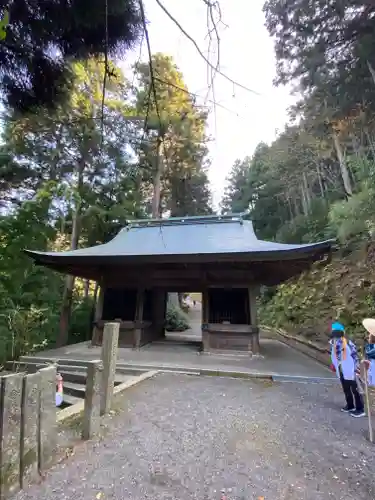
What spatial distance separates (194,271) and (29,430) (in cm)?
513

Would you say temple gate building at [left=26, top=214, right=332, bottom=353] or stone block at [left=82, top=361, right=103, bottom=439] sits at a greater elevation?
temple gate building at [left=26, top=214, right=332, bottom=353]

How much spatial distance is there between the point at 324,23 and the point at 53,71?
643cm

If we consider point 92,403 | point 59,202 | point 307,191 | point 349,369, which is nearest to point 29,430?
point 92,403

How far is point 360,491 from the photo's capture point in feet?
5.69

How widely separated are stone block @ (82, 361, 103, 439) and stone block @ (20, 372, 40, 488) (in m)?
0.60

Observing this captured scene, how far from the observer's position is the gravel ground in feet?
5.63

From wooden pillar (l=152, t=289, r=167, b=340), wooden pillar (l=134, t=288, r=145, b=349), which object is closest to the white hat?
wooden pillar (l=134, t=288, r=145, b=349)

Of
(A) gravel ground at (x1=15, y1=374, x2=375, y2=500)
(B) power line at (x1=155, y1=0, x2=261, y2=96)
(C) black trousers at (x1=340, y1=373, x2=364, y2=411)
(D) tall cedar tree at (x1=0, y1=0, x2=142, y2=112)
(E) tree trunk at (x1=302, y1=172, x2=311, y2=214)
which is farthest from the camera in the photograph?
(E) tree trunk at (x1=302, y1=172, x2=311, y2=214)

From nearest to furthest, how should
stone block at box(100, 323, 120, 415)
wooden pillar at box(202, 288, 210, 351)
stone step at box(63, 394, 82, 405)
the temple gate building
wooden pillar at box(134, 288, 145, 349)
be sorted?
stone block at box(100, 323, 120, 415) → stone step at box(63, 394, 82, 405) → the temple gate building → wooden pillar at box(202, 288, 210, 351) → wooden pillar at box(134, 288, 145, 349)

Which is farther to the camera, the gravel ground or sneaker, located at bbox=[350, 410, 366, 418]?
sneaker, located at bbox=[350, 410, 366, 418]

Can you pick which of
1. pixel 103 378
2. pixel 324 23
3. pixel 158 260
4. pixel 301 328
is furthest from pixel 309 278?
pixel 103 378

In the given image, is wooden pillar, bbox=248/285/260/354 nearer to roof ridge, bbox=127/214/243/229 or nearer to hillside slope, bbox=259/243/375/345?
hillside slope, bbox=259/243/375/345

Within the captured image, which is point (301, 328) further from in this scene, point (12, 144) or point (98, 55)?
point (12, 144)

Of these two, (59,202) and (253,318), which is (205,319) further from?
(59,202)
